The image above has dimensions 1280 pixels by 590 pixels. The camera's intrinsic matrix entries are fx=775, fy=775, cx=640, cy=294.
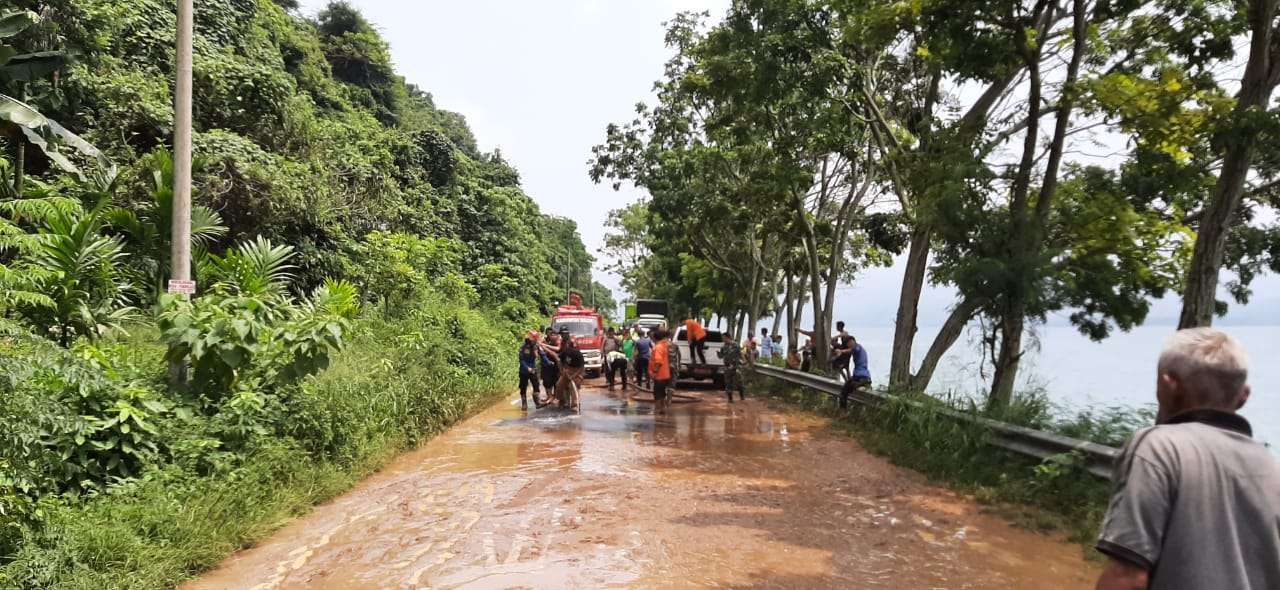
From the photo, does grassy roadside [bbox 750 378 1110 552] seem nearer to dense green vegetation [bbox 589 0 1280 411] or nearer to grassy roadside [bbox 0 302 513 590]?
dense green vegetation [bbox 589 0 1280 411]

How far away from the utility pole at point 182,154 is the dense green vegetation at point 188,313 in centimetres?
63

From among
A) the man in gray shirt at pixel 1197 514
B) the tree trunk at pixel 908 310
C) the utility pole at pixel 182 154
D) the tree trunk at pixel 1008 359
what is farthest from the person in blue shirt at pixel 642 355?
the man in gray shirt at pixel 1197 514

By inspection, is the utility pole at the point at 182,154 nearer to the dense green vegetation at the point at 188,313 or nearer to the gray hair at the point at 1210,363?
the dense green vegetation at the point at 188,313

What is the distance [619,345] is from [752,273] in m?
10.6

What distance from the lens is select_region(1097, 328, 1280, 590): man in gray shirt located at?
2.10m

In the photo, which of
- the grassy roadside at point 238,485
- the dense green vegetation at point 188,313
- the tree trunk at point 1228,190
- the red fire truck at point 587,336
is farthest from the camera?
the red fire truck at point 587,336

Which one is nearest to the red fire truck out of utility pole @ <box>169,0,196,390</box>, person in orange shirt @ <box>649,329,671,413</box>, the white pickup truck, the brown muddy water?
the white pickup truck

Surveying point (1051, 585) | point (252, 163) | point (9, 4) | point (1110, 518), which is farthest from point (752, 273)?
point (1110, 518)

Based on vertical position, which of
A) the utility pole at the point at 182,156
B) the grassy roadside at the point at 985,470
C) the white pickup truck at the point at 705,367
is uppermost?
the utility pole at the point at 182,156

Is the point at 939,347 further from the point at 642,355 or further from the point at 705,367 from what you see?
the point at 642,355

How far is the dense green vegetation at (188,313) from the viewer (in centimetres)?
568

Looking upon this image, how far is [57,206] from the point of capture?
32.8ft

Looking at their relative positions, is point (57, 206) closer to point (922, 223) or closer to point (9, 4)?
point (9, 4)

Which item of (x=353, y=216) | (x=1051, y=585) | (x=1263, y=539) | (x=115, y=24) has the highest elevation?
(x=115, y=24)
